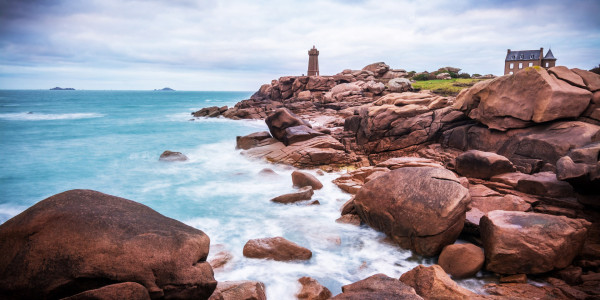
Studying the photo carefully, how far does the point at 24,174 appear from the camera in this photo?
17484 millimetres

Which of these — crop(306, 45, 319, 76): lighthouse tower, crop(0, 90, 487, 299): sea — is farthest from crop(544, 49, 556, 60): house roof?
crop(0, 90, 487, 299): sea

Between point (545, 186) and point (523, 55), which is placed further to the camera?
point (523, 55)

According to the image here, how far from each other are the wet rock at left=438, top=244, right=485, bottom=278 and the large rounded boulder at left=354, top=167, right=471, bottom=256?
0.39 m

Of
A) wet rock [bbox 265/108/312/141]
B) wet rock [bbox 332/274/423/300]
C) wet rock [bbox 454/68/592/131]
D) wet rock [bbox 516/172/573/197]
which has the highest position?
wet rock [bbox 454/68/592/131]

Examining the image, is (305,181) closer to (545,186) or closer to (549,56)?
(545,186)

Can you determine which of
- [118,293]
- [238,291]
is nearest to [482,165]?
[238,291]

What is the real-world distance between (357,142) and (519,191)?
947 cm

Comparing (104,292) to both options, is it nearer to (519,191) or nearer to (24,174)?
(519,191)

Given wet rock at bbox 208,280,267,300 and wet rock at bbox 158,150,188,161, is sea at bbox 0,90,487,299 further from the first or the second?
wet rock at bbox 208,280,267,300

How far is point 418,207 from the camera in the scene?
24.3ft

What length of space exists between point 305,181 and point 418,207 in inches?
241

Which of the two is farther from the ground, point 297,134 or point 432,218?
point 297,134

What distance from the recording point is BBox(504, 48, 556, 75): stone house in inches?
1825

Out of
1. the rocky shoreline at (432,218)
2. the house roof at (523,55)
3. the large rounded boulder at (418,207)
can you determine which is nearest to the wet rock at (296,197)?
the rocky shoreline at (432,218)
